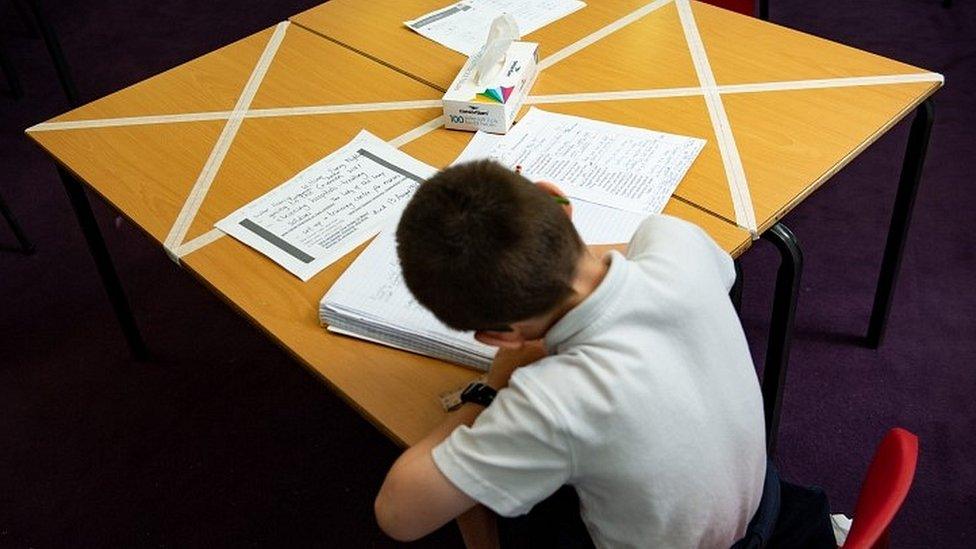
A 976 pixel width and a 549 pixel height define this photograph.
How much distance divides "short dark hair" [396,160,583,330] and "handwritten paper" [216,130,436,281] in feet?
1.50

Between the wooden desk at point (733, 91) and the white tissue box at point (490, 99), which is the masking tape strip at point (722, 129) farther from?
the white tissue box at point (490, 99)

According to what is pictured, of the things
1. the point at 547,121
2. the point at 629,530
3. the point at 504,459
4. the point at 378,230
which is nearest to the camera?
the point at 504,459

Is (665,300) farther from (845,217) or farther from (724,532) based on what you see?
(845,217)

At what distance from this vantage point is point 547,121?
157cm

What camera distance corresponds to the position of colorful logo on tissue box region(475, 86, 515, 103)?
1.54 metres

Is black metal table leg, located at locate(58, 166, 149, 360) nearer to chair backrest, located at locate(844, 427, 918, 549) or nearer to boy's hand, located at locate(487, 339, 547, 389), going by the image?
boy's hand, located at locate(487, 339, 547, 389)

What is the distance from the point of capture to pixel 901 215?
184cm

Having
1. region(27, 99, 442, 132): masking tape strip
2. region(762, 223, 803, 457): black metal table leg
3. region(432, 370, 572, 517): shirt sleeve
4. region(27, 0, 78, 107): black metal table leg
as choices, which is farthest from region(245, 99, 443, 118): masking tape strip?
region(27, 0, 78, 107): black metal table leg

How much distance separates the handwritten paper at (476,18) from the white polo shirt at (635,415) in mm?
1022

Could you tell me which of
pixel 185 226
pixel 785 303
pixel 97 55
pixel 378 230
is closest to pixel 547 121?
pixel 378 230

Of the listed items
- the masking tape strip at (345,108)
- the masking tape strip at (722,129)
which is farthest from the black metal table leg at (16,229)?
the masking tape strip at (722,129)

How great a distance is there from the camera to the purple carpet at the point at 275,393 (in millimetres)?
1814

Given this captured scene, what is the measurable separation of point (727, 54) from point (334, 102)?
0.79m

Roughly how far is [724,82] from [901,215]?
0.53 meters
